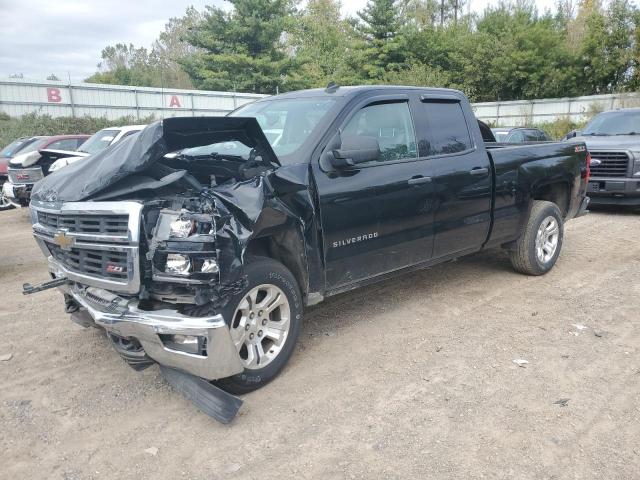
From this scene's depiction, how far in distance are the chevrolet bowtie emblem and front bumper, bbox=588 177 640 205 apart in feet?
30.7

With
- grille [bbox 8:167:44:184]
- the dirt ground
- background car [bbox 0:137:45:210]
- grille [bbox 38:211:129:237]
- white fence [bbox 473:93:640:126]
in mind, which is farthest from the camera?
white fence [bbox 473:93:640:126]

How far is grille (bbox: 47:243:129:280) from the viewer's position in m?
3.18

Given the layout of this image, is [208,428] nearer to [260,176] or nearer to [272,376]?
[272,376]

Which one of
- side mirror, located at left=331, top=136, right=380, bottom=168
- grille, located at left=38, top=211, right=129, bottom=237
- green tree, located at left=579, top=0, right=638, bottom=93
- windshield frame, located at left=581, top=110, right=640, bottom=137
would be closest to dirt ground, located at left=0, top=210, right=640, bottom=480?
grille, located at left=38, top=211, right=129, bottom=237

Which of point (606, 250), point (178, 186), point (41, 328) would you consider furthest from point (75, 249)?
point (606, 250)

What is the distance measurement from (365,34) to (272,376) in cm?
3973

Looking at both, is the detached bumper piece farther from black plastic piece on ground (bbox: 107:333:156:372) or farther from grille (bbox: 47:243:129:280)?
grille (bbox: 47:243:129:280)

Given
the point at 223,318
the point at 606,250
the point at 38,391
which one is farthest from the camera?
the point at 606,250

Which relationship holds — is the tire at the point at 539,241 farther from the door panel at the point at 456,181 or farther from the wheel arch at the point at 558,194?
the door panel at the point at 456,181

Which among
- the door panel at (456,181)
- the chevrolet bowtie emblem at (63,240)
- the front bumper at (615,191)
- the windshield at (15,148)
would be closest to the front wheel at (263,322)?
the chevrolet bowtie emblem at (63,240)

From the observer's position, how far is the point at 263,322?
3617 mm

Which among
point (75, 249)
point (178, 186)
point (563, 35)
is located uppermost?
point (563, 35)

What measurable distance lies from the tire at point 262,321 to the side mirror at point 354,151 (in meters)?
0.91

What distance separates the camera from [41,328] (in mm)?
4793
